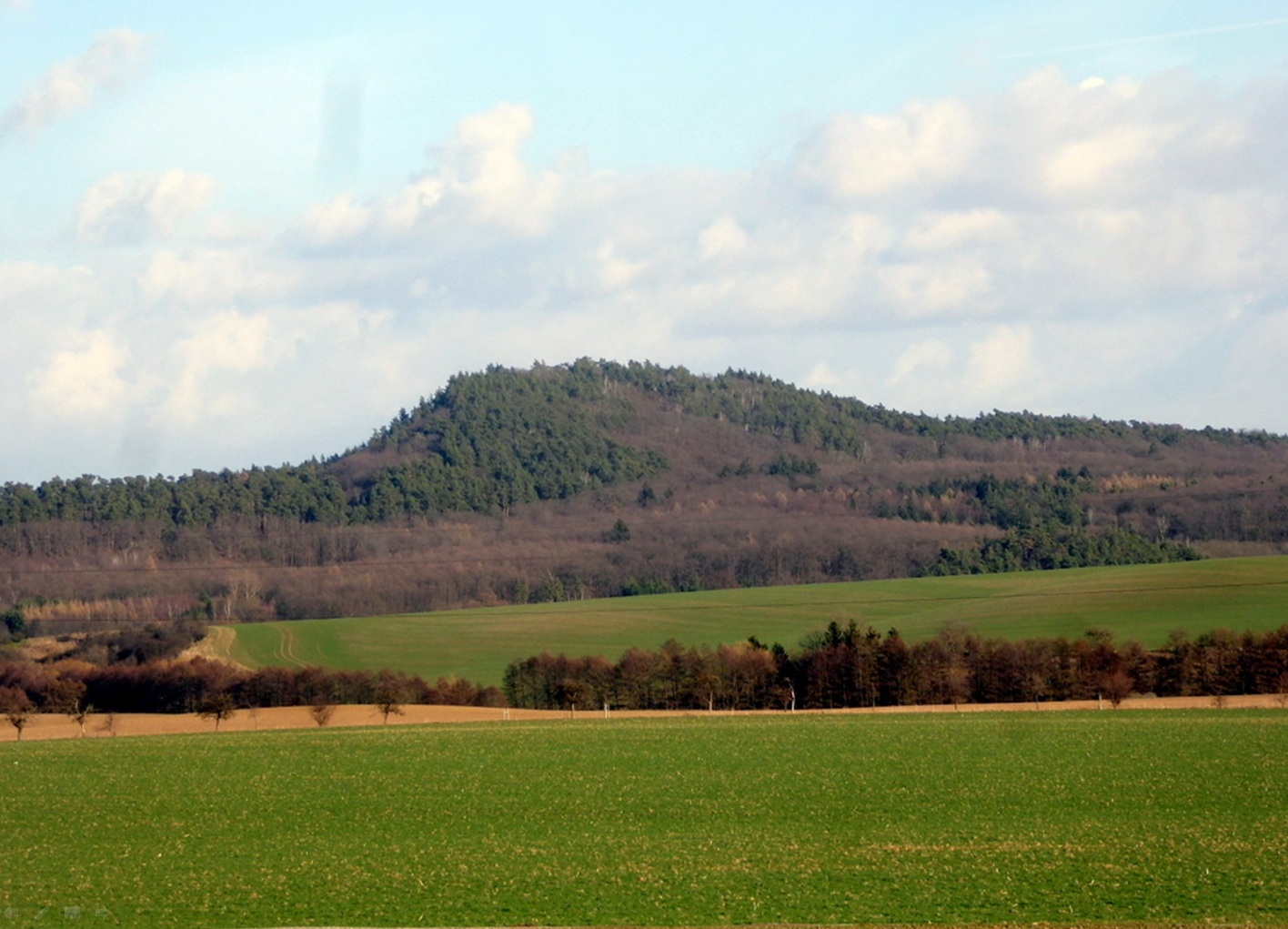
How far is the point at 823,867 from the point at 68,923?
11.7 m

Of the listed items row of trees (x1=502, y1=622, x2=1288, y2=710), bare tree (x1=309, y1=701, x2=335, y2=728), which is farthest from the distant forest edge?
row of trees (x1=502, y1=622, x2=1288, y2=710)

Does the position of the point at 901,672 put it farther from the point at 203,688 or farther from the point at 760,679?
the point at 203,688

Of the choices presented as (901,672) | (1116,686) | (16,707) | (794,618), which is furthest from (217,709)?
(794,618)

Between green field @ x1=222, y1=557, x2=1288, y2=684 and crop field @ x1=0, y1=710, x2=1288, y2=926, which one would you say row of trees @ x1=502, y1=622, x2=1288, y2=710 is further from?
crop field @ x1=0, y1=710, x2=1288, y2=926

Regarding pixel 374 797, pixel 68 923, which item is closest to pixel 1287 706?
pixel 374 797

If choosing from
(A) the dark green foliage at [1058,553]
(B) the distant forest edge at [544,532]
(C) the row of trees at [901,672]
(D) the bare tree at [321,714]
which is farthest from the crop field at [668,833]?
(A) the dark green foliage at [1058,553]

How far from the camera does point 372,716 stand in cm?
7456

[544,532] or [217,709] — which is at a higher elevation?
[544,532]

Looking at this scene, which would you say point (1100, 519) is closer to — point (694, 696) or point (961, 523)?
point (961, 523)

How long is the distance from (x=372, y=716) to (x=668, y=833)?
163 ft

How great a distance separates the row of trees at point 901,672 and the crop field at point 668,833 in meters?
24.8

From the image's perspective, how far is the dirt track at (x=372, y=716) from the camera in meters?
69.4

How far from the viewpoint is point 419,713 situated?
75625 millimetres

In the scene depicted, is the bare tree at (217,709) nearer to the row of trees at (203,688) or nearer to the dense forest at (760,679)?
the dense forest at (760,679)
